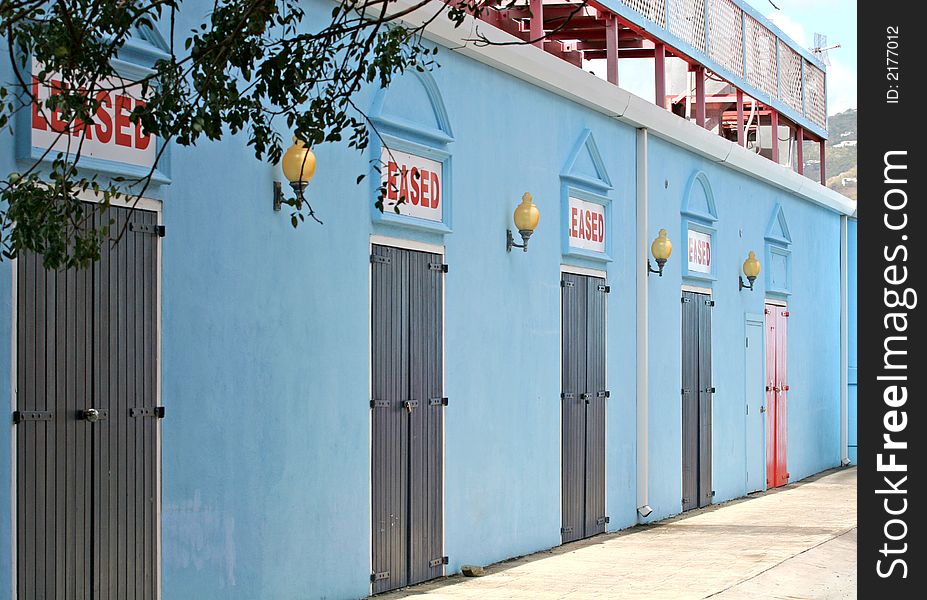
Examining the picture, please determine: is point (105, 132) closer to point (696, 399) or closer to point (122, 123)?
point (122, 123)

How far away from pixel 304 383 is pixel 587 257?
15.2 ft

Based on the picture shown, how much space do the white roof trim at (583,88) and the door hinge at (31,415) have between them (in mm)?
2977

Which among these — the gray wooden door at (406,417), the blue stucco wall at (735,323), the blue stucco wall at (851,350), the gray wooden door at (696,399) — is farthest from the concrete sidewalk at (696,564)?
the blue stucco wall at (851,350)

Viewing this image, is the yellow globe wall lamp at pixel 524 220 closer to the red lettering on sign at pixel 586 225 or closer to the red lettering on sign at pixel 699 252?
the red lettering on sign at pixel 586 225

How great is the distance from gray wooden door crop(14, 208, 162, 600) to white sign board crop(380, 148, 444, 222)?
96.5 inches

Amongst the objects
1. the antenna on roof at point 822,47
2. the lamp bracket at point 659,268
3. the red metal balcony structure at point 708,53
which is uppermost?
the antenna on roof at point 822,47

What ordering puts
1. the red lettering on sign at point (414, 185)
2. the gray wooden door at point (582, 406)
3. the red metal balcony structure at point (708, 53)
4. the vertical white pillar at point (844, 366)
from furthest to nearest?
the vertical white pillar at point (844, 366) < the red metal balcony structure at point (708, 53) < the gray wooden door at point (582, 406) < the red lettering on sign at point (414, 185)

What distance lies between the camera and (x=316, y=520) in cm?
844

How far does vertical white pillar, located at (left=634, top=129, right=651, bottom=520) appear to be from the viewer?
1362cm

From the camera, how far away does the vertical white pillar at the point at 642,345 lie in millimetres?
13617

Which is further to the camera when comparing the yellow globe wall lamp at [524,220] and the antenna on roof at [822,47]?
the antenna on roof at [822,47]

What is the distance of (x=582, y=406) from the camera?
12.4 meters
